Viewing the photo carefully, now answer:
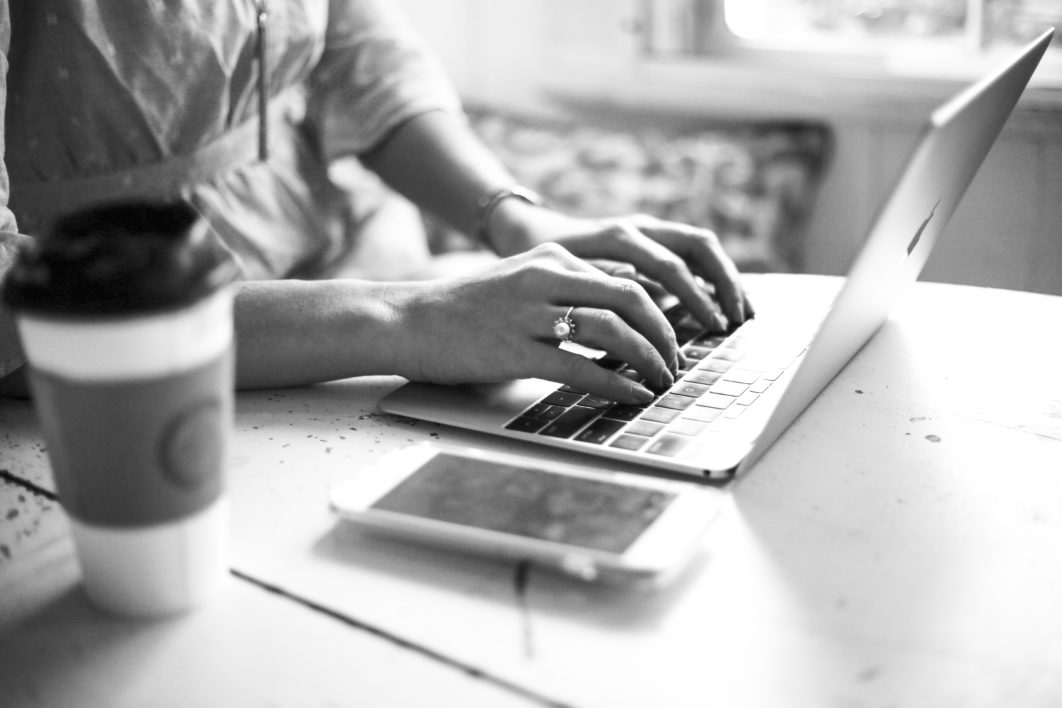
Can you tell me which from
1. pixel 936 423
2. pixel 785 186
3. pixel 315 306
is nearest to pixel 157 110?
pixel 315 306

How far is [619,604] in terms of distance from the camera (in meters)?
0.47

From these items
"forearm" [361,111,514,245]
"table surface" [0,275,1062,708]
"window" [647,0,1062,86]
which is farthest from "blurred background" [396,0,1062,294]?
"table surface" [0,275,1062,708]

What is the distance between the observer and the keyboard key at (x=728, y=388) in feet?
2.31

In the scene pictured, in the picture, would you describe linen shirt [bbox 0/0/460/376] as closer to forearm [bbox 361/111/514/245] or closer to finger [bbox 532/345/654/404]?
forearm [bbox 361/111/514/245]

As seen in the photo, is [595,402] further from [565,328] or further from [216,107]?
[216,107]

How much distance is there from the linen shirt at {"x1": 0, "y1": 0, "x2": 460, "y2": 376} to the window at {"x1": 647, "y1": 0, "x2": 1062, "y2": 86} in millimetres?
1051

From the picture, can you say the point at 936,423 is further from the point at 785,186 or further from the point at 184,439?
the point at 785,186

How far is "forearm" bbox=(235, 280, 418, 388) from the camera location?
717mm

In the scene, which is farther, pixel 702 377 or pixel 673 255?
pixel 673 255

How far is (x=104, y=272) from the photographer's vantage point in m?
0.39

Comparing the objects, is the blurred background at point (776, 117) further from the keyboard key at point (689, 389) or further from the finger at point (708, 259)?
the keyboard key at point (689, 389)

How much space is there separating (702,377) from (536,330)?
0.13m

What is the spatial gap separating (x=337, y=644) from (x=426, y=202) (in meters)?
0.77

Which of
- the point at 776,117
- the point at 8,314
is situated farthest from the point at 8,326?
the point at 776,117
